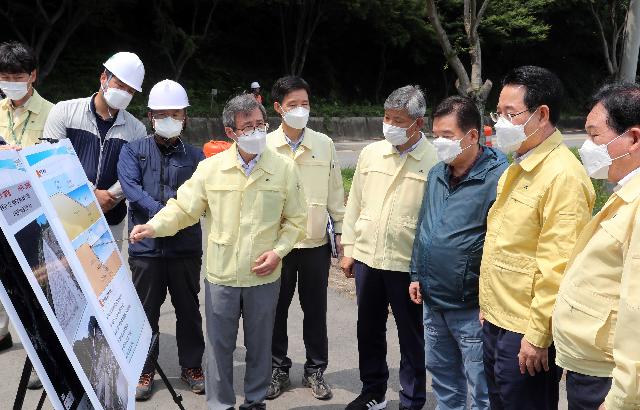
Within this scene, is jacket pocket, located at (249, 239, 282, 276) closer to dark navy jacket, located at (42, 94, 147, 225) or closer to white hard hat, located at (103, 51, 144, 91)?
dark navy jacket, located at (42, 94, 147, 225)

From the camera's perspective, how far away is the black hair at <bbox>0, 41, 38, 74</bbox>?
4.11 metres

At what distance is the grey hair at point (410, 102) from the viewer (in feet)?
11.2

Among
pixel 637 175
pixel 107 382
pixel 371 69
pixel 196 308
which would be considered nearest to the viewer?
pixel 637 175

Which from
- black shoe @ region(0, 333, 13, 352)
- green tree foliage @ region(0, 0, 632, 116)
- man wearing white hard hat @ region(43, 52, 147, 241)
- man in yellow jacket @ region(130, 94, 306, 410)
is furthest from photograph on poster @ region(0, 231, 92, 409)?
green tree foliage @ region(0, 0, 632, 116)

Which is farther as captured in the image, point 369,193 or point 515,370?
point 369,193

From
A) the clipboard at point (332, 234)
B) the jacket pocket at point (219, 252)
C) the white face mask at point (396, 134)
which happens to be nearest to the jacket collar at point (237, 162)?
the jacket pocket at point (219, 252)

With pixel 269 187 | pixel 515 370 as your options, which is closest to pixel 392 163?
pixel 269 187

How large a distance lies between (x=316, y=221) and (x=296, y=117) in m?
0.66

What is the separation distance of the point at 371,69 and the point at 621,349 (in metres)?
26.6

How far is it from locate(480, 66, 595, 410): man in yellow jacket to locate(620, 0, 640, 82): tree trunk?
5525mm

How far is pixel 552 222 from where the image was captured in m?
2.45

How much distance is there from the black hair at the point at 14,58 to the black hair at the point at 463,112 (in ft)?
9.08

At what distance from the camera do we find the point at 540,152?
2580 millimetres

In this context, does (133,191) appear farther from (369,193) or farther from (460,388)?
(460,388)
